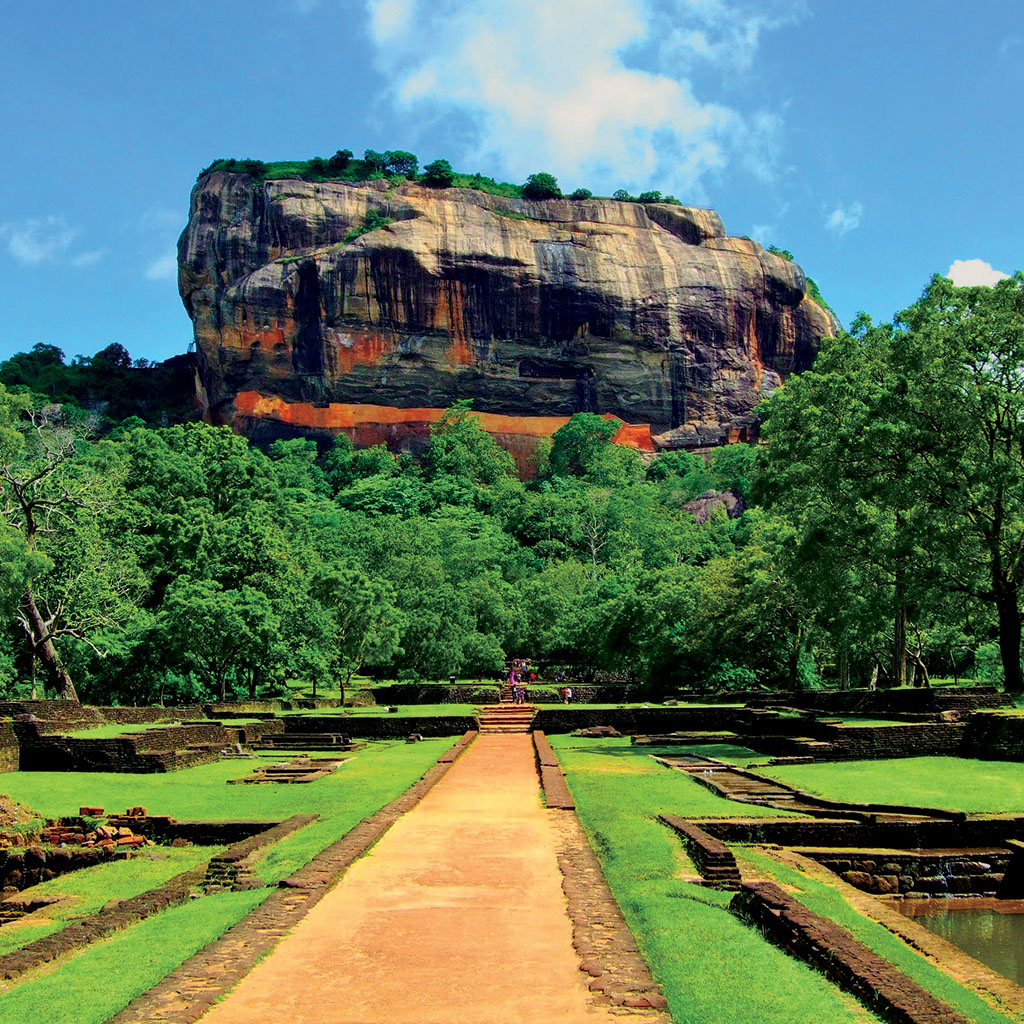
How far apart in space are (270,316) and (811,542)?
216 feet

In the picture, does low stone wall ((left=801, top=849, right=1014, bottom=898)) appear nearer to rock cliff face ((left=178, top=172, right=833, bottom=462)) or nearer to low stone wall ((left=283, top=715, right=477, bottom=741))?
low stone wall ((left=283, top=715, right=477, bottom=741))

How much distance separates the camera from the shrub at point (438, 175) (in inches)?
3538

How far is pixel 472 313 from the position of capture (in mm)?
84125

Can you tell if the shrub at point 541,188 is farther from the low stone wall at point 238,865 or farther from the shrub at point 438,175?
the low stone wall at point 238,865

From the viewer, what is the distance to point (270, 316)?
81.6 m

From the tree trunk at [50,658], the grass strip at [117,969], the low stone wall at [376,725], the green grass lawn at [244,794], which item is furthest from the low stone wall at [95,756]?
the grass strip at [117,969]

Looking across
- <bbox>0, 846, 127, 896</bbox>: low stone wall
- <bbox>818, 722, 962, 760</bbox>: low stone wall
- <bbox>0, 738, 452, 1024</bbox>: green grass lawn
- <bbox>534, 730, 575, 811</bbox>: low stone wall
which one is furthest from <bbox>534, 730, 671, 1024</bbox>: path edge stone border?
<bbox>818, 722, 962, 760</bbox>: low stone wall

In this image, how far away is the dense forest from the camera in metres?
21.6

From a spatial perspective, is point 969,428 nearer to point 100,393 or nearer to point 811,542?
point 811,542

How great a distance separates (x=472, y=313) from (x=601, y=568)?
106 feet

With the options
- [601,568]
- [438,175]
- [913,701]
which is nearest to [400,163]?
[438,175]

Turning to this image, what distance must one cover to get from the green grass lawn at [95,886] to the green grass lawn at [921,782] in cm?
860

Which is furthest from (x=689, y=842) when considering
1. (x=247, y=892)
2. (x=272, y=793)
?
(x=272, y=793)

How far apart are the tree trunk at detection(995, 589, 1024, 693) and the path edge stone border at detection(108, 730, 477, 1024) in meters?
15.6
